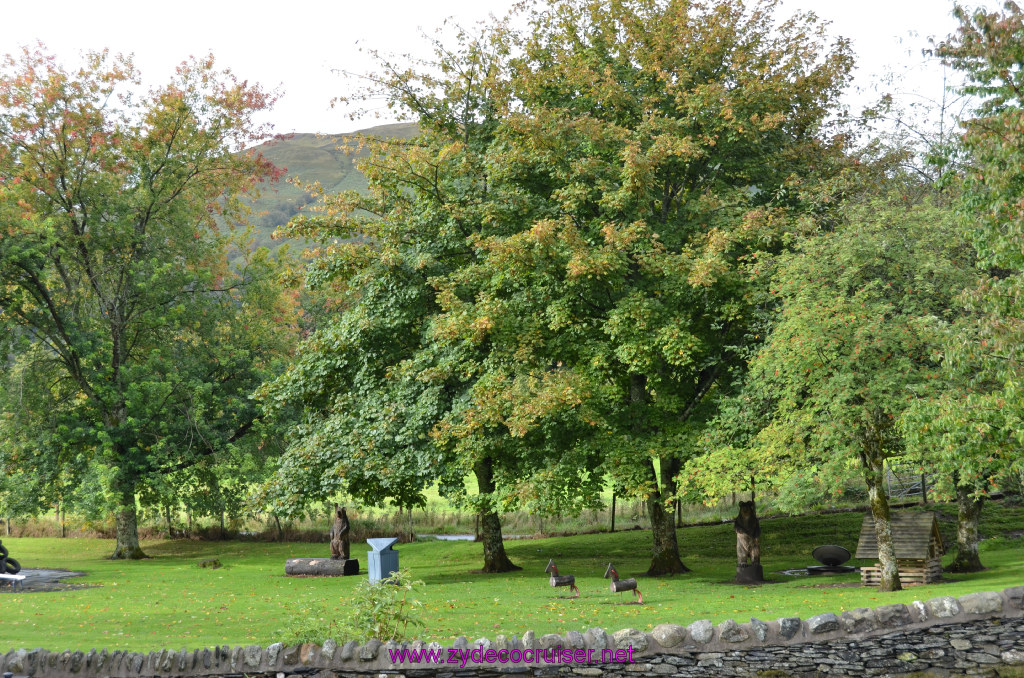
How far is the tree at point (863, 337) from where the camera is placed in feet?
62.8

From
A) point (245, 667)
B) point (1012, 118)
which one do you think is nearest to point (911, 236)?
point (1012, 118)

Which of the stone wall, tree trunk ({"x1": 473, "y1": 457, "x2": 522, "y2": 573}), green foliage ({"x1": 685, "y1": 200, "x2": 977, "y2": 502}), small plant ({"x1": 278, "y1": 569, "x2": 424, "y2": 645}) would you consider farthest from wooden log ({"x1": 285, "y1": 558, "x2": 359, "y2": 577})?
the stone wall

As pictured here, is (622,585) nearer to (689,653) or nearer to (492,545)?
(689,653)

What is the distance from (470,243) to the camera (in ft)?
86.8

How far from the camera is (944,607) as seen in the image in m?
14.5

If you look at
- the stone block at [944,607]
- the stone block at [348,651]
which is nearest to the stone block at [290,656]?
the stone block at [348,651]

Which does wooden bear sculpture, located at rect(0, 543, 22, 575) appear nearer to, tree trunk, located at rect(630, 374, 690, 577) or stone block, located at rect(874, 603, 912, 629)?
tree trunk, located at rect(630, 374, 690, 577)

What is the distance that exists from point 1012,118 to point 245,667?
16.6m

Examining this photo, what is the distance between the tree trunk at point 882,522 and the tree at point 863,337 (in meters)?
0.02

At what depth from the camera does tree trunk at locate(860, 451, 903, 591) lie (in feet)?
66.1

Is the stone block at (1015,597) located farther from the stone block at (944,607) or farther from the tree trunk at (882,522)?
the tree trunk at (882,522)

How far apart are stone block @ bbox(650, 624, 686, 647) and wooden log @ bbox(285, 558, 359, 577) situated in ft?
55.6

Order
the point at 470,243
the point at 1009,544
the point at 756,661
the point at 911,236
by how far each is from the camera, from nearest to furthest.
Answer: the point at 756,661, the point at 911,236, the point at 470,243, the point at 1009,544

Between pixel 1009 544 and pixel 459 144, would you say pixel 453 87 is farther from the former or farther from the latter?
pixel 1009 544
